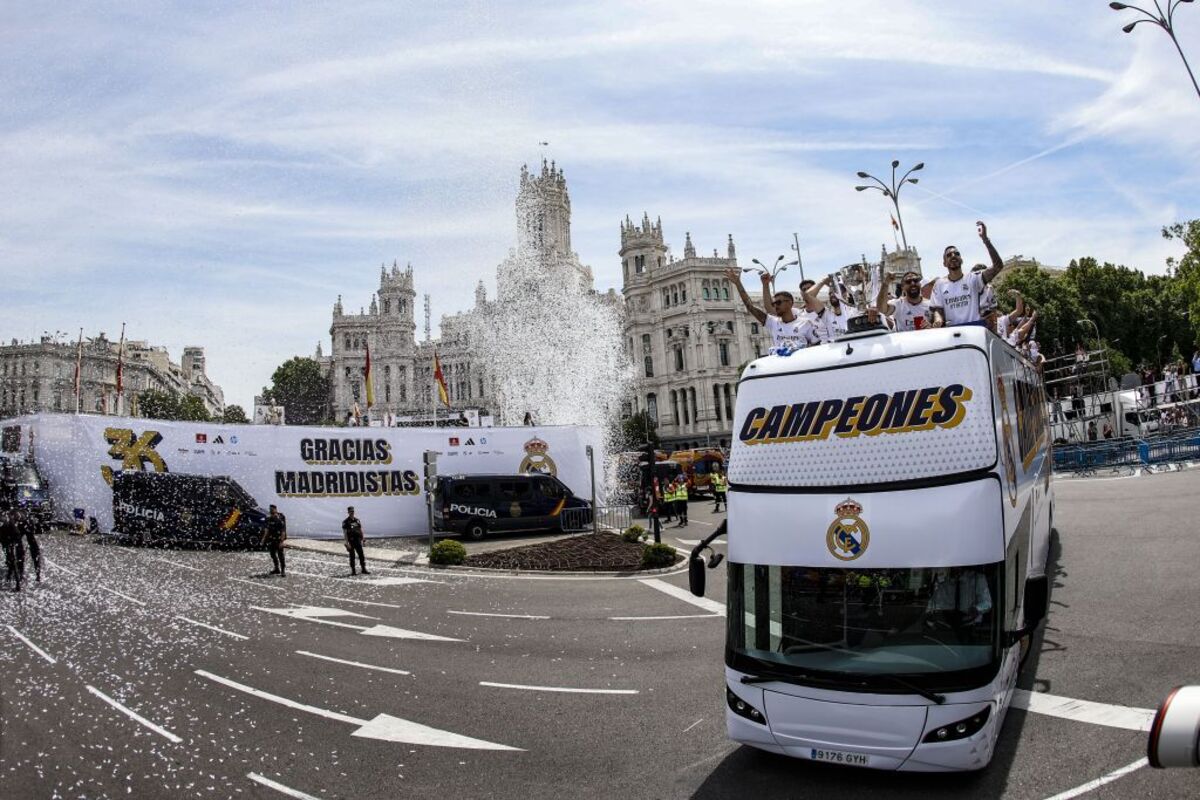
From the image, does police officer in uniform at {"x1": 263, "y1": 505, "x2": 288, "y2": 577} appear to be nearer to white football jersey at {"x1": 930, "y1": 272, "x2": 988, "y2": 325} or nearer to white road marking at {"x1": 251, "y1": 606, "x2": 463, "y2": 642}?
white road marking at {"x1": 251, "y1": 606, "x2": 463, "y2": 642}

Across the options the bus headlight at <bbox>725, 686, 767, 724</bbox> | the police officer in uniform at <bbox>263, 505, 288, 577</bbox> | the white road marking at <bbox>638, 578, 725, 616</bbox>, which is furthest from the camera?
the police officer in uniform at <bbox>263, 505, 288, 577</bbox>

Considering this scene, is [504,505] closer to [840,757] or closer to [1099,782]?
[840,757]

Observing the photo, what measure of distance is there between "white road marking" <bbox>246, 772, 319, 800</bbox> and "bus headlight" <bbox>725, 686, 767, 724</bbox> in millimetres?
3667

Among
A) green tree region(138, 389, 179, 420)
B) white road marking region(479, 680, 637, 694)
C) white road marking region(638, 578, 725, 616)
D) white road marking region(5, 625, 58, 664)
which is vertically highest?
green tree region(138, 389, 179, 420)

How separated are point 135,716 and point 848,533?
26.9ft

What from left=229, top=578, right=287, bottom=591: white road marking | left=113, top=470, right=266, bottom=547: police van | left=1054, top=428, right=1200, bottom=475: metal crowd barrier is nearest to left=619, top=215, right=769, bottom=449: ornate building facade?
left=1054, top=428, right=1200, bottom=475: metal crowd barrier

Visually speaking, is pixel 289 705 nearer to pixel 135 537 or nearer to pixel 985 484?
pixel 985 484

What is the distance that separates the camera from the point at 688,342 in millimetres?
89125

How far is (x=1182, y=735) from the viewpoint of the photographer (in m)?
2.84

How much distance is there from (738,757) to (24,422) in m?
26.2

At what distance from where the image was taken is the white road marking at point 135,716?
828cm

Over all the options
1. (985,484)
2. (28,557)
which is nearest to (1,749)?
(985,484)

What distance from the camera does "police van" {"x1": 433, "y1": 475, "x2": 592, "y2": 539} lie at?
2634 centimetres

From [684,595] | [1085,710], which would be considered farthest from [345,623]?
[1085,710]
